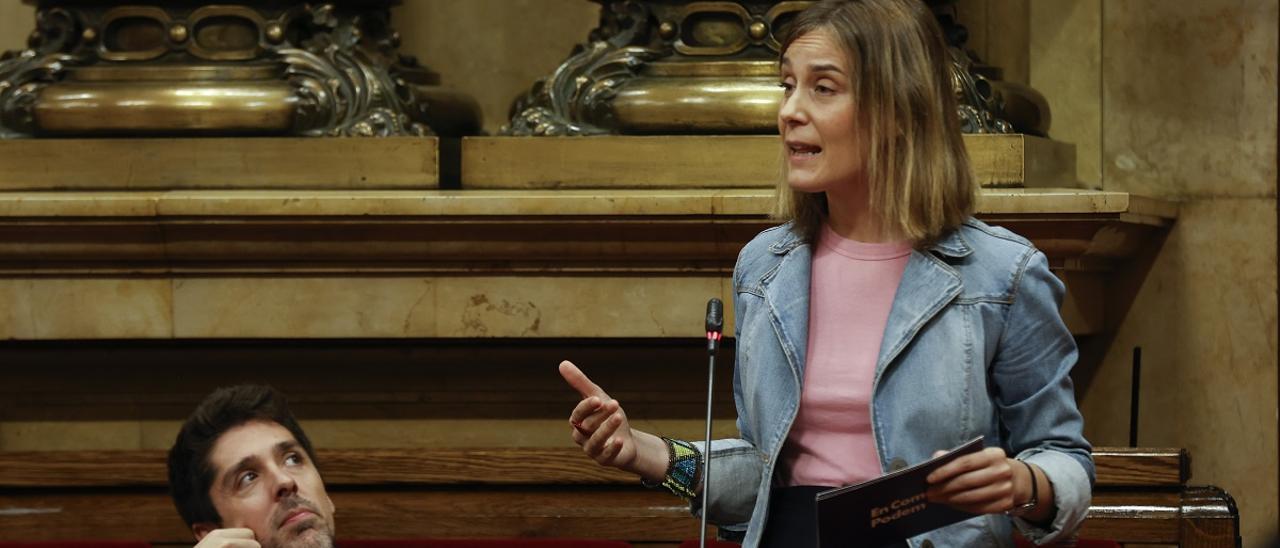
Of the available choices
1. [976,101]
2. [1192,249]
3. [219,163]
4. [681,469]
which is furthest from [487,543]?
[1192,249]

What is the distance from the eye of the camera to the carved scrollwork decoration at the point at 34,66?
423cm

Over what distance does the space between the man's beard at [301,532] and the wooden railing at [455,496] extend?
374mm

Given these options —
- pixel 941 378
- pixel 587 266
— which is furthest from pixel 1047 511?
pixel 587 266

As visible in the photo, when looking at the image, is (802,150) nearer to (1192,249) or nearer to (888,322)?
(888,322)

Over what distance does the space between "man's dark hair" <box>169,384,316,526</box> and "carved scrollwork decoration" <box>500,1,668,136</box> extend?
142 cm

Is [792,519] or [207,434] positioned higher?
[792,519]

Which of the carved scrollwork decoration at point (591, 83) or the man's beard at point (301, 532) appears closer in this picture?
the man's beard at point (301, 532)

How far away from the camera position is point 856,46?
6.69ft

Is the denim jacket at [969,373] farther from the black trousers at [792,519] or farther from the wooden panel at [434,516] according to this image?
the wooden panel at [434,516]

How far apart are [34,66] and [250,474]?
75.4 inches

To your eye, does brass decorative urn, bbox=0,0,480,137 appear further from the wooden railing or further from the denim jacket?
the denim jacket

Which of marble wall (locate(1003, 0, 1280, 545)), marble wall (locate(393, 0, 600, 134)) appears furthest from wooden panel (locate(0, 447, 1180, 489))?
marble wall (locate(393, 0, 600, 134))

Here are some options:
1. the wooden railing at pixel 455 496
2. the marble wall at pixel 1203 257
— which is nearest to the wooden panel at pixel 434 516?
the wooden railing at pixel 455 496

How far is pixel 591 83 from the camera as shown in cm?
422
